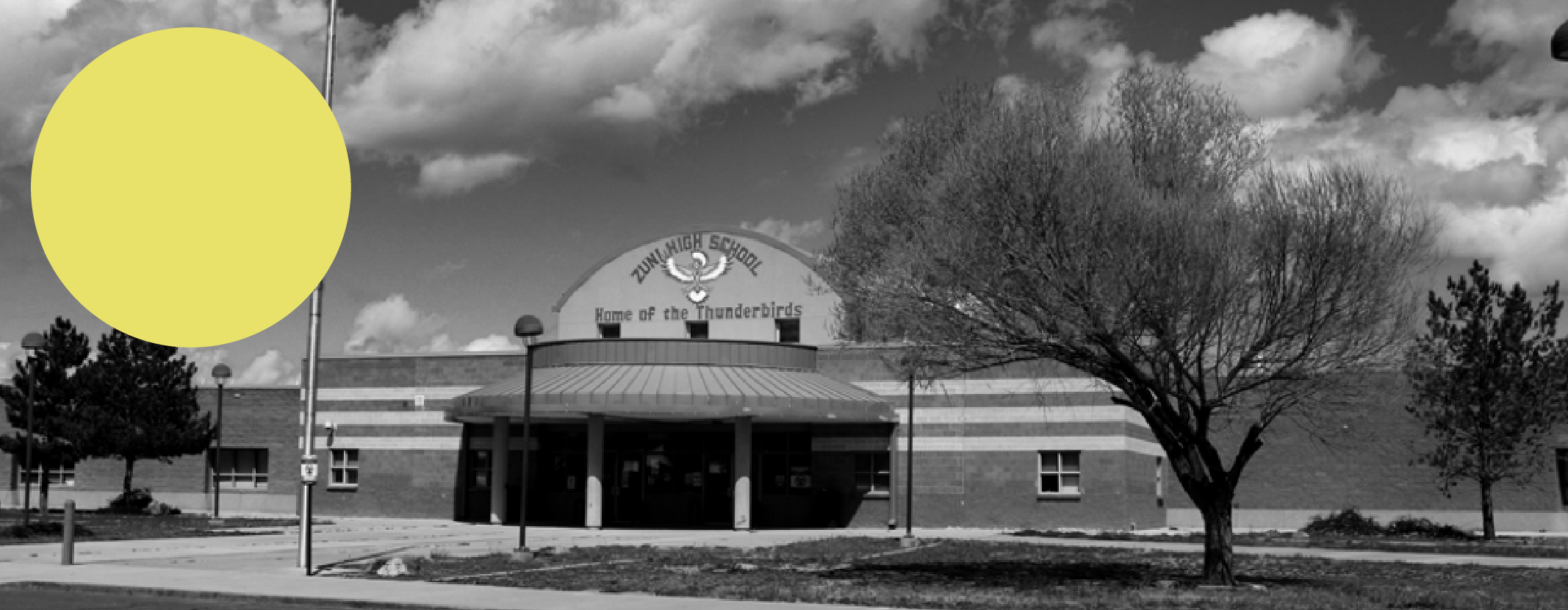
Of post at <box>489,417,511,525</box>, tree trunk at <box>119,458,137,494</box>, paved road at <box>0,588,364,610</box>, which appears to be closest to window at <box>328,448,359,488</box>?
tree trunk at <box>119,458,137,494</box>

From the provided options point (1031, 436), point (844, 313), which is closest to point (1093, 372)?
point (844, 313)

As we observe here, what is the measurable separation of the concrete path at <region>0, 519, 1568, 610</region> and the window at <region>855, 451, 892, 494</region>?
1.55m

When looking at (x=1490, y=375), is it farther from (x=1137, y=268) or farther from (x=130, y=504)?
(x=130, y=504)

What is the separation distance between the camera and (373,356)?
43500mm

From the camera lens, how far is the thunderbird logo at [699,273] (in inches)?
1681

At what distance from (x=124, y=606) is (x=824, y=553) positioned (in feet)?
43.4

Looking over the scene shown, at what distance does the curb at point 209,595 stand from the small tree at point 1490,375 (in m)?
26.0

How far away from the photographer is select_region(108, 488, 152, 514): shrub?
143ft

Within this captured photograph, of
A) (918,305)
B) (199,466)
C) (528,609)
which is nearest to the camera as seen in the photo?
(528,609)

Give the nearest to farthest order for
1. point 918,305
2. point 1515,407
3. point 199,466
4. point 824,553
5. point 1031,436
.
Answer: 1. point 918,305
2. point 824,553
3. point 1515,407
4. point 1031,436
5. point 199,466

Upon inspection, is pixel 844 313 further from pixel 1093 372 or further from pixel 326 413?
pixel 326 413

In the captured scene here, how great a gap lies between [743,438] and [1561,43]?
26967 millimetres

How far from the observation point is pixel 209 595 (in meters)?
17.3

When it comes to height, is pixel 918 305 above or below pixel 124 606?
above
